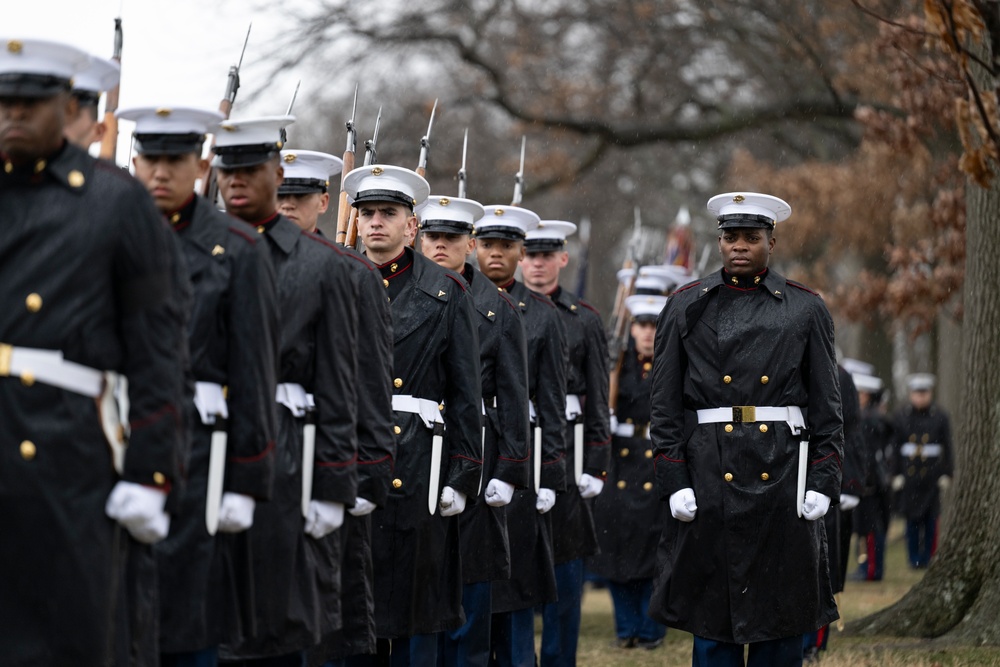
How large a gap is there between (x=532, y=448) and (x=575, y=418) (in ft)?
4.62

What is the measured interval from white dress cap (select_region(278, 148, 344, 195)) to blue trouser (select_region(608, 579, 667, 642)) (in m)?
5.63

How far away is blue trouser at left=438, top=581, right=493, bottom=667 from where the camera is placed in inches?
329

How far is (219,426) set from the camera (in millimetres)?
5480

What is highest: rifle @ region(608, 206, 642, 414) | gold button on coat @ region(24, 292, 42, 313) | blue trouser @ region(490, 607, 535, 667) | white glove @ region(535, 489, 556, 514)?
rifle @ region(608, 206, 642, 414)

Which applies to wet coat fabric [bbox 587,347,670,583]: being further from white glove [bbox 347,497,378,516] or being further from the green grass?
white glove [bbox 347,497,378,516]

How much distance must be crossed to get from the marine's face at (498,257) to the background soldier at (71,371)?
509 cm

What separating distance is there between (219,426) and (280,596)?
2.40 ft

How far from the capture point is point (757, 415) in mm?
7770

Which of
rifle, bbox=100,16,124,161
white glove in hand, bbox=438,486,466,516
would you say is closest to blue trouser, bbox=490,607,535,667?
white glove in hand, bbox=438,486,466,516

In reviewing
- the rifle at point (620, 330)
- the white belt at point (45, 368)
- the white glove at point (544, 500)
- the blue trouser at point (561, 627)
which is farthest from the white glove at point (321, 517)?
the rifle at point (620, 330)

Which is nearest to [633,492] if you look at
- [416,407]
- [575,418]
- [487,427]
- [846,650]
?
[575,418]

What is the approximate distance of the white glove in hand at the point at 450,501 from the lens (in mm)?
7734

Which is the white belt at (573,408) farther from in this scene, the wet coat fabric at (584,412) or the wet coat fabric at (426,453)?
the wet coat fabric at (426,453)

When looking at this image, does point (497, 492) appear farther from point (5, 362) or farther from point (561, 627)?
point (5, 362)
